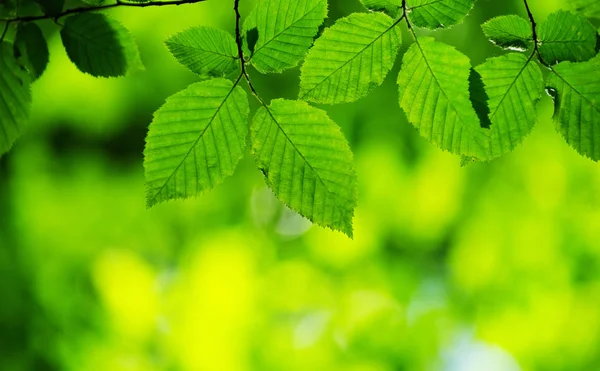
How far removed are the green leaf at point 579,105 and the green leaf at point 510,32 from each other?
5cm

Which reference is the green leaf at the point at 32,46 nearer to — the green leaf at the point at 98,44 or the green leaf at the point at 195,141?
the green leaf at the point at 98,44

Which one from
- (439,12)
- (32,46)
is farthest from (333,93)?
(32,46)

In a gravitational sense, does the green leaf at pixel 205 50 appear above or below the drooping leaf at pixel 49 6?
below

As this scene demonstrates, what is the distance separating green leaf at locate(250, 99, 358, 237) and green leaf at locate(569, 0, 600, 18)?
38 cm

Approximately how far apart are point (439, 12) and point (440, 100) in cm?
10

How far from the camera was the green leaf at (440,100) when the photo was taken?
590 mm

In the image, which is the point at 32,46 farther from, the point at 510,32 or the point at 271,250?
the point at 271,250

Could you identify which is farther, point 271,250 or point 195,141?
point 271,250

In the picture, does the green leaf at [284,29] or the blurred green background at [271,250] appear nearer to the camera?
the green leaf at [284,29]

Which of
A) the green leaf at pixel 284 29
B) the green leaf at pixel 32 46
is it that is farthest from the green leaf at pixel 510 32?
the green leaf at pixel 32 46

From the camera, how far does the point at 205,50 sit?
0.60m

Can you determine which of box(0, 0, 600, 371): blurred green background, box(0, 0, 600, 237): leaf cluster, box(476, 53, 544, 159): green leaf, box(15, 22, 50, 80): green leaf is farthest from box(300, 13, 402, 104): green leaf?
box(0, 0, 600, 371): blurred green background

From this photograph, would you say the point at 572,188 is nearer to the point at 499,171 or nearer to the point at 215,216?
the point at 499,171

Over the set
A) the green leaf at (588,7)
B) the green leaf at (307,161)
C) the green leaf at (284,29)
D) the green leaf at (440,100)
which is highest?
the green leaf at (588,7)
